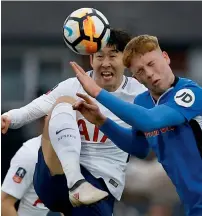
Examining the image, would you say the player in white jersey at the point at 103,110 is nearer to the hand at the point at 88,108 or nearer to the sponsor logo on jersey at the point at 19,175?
the hand at the point at 88,108

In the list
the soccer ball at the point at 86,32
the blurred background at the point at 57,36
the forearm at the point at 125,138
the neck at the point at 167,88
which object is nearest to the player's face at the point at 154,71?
the neck at the point at 167,88

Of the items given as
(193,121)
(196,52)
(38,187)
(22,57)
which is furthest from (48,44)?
(193,121)

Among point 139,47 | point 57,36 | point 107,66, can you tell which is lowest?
point 57,36

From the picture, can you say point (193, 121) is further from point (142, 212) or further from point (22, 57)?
point (22, 57)

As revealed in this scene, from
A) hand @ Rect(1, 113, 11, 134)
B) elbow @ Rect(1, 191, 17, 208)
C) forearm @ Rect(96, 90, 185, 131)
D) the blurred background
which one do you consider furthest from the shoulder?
the blurred background

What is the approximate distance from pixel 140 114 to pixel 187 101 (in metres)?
0.29

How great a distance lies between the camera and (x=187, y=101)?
477 cm

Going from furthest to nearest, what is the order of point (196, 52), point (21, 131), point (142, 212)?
point (196, 52) → point (21, 131) → point (142, 212)

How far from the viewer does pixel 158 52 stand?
4902 millimetres

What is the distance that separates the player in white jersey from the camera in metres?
5.61

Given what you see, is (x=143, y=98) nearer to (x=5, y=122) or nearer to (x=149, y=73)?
(x=149, y=73)

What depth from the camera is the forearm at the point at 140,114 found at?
465 centimetres

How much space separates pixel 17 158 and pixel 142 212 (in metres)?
2.21

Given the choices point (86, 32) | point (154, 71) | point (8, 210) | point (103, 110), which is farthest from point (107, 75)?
point (8, 210)
